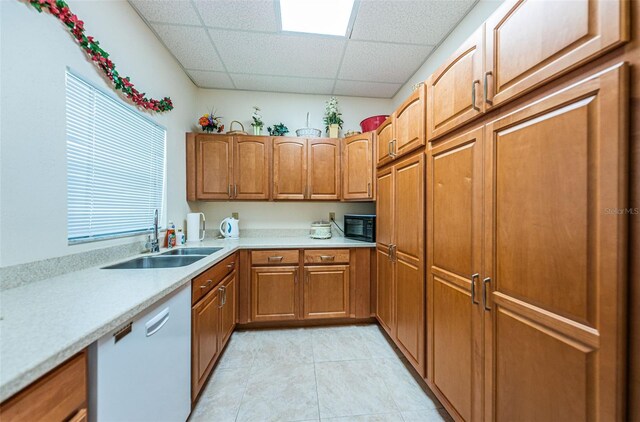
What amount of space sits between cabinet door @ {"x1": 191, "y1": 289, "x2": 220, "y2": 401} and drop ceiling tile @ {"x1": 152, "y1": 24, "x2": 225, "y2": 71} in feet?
6.78

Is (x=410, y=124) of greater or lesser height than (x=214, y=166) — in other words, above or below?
above

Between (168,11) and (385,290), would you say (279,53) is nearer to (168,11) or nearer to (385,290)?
(168,11)

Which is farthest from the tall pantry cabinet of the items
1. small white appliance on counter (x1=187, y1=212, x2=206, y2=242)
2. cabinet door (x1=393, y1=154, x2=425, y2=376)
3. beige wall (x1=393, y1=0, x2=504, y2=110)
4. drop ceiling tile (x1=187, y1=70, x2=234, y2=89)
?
drop ceiling tile (x1=187, y1=70, x2=234, y2=89)

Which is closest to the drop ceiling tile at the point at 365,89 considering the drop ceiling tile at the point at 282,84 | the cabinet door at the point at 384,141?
the drop ceiling tile at the point at 282,84

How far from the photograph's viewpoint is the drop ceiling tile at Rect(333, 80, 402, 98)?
2639 millimetres

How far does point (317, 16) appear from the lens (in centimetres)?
173

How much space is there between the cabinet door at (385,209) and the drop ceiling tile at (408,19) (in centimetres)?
110

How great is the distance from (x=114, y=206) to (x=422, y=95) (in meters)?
2.16

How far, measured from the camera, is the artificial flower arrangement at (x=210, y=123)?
248 centimetres

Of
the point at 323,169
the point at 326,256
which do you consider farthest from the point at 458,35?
the point at 326,256

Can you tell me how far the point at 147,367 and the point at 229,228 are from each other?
177 cm

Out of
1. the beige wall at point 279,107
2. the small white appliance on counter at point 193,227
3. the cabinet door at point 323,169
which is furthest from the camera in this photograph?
the beige wall at point 279,107

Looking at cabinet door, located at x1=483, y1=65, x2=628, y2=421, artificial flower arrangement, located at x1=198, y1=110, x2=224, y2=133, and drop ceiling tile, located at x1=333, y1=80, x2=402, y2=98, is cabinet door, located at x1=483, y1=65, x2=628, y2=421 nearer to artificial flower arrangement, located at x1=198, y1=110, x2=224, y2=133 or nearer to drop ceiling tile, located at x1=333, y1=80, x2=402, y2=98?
drop ceiling tile, located at x1=333, y1=80, x2=402, y2=98

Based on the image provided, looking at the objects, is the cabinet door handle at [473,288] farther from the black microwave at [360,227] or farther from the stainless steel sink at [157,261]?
the stainless steel sink at [157,261]
